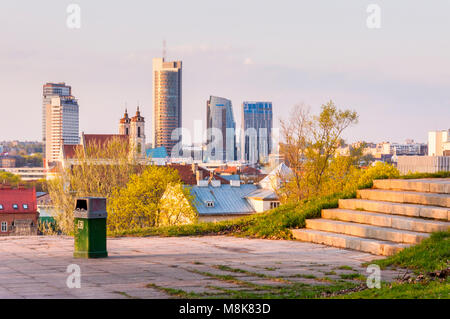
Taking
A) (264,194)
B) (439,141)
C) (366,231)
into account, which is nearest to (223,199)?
(264,194)

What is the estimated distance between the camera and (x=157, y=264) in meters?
10.6

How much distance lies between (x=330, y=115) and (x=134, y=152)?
68.6 ft

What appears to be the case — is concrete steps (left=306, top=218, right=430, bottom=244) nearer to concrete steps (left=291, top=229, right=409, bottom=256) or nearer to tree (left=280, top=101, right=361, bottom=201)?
concrete steps (left=291, top=229, right=409, bottom=256)

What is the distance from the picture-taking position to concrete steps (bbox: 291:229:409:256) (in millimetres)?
11766

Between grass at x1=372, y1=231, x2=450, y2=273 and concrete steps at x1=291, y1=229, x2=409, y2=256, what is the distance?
1.98 feet

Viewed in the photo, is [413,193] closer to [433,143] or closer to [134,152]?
A: [134,152]

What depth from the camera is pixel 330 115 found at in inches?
1533

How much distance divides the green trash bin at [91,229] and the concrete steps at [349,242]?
14.5 feet

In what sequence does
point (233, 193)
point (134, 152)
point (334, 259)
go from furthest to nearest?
1. point (233, 193)
2. point (134, 152)
3. point (334, 259)

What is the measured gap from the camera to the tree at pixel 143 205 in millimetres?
44531

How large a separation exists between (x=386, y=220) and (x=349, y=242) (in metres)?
1.02

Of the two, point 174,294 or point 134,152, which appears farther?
point 134,152

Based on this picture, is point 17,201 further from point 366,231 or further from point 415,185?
point 366,231
